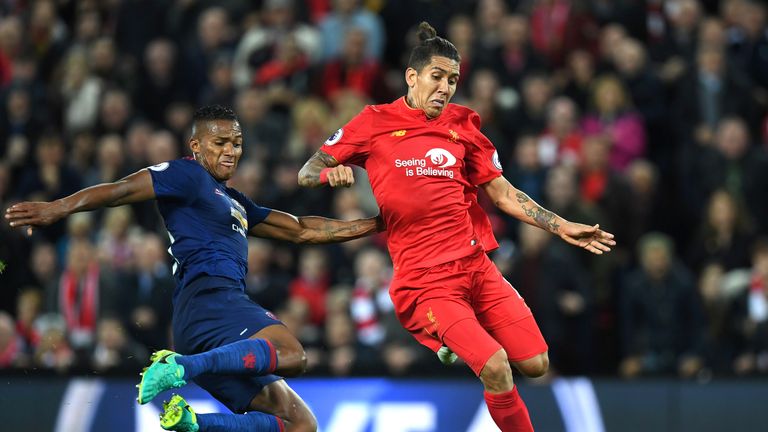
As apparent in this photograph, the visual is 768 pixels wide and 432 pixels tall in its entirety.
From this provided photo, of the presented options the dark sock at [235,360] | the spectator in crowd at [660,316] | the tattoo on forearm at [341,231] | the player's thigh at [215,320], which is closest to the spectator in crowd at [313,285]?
the spectator in crowd at [660,316]

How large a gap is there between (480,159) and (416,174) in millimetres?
531

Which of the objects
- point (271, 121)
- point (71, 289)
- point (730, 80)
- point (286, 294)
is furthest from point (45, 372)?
point (730, 80)

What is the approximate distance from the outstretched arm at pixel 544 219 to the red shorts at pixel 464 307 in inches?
15.4

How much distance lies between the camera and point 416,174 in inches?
332

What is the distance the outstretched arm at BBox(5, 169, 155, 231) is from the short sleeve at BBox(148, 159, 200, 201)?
2.0 inches

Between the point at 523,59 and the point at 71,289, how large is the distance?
551 cm

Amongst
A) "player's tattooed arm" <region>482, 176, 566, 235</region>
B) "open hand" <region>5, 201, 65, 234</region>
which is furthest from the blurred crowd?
"open hand" <region>5, 201, 65, 234</region>

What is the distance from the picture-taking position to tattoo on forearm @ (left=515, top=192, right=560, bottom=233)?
845cm

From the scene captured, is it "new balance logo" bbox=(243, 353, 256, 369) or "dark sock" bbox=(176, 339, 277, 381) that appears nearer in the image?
"dark sock" bbox=(176, 339, 277, 381)

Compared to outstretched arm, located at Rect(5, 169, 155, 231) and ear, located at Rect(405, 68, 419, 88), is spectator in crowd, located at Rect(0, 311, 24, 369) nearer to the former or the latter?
outstretched arm, located at Rect(5, 169, 155, 231)

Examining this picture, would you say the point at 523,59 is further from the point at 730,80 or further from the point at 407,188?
the point at 407,188

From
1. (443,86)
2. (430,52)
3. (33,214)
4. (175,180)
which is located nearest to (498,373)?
(443,86)

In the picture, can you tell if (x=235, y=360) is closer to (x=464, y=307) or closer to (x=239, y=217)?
(x=239, y=217)

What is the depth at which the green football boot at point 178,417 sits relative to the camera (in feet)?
24.2
